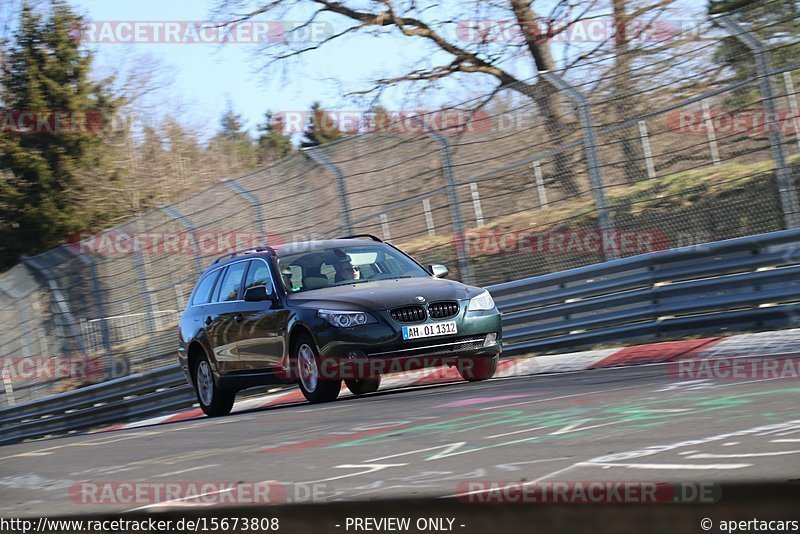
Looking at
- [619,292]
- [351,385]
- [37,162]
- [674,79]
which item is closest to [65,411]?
[351,385]

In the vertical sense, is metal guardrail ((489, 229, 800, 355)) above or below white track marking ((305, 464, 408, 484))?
above

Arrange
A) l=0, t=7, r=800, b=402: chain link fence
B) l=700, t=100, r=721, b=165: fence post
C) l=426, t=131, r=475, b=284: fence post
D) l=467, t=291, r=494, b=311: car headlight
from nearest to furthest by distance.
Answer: l=467, t=291, r=494, b=311: car headlight
l=0, t=7, r=800, b=402: chain link fence
l=700, t=100, r=721, b=165: fence post
l=426, t=131, r=475, b=284: fence post

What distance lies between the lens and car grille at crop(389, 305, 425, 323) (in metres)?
10.2

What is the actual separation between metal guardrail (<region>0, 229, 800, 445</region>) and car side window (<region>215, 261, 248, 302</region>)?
3.06 metres

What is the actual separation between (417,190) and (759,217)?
447 cm

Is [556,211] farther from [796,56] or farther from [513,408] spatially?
[513,408]

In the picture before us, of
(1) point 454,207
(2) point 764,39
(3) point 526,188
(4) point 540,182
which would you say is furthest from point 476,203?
(2) point 764,39

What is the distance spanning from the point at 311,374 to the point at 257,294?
1.15m

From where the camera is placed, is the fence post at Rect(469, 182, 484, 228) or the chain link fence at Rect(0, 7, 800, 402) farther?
the fence post at Rect(469, 182, 484, 228)

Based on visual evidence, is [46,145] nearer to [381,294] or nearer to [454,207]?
[454,207]

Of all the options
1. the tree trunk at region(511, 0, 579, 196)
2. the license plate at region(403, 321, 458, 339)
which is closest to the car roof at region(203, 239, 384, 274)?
the license plate at region(403, 321, 458, 339)

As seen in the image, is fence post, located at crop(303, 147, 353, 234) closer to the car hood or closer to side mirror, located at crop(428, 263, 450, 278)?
side mirror, located at crop(428, 263, 450, 278)

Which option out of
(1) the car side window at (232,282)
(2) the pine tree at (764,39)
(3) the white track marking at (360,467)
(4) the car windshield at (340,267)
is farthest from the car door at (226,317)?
(3) the white track marking at (360,467)

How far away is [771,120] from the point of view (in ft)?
36.4
